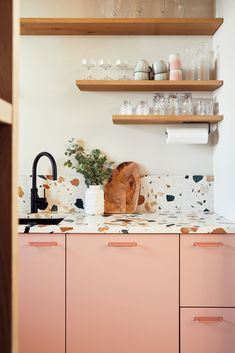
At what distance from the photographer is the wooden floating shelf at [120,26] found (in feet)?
8.13

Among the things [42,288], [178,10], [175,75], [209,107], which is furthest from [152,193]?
[178,10]

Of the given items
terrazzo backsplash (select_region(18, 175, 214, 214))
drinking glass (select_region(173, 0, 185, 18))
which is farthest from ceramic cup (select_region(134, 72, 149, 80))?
terrazzo backsplash (select_region(18, 175, 214, 214))

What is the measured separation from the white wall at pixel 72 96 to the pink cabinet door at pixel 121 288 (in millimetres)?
807

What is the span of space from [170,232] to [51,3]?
1.72 meters

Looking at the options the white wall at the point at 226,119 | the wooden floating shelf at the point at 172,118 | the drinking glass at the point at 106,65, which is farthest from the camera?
the drinking glass at the point at 106,65

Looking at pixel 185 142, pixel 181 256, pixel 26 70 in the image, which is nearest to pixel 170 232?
pixel 181 256

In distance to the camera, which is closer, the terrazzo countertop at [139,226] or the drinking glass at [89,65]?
the terrazzo countertop at [139,226]

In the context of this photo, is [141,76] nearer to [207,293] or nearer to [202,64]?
[202,64]

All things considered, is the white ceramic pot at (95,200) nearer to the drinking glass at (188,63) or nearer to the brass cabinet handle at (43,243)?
the brass cabinet handle at (43,243)

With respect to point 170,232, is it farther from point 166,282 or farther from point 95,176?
point 95,176

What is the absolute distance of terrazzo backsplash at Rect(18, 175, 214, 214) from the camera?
269 cm

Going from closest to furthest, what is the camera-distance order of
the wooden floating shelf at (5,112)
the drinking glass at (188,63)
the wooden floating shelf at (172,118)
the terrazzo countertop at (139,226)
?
the wooden floating shelf at (5,112), the terrazzo countertop at (139,226), the wooden floating shelf at (172,118), the drinking glass at (188,63)

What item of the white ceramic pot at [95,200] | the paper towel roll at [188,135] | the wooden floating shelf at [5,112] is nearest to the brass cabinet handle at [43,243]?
the white ceramic pot at [95,200]

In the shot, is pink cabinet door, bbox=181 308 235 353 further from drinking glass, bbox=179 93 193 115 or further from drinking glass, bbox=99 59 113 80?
drinking glass, bbox=99 59 113 80
